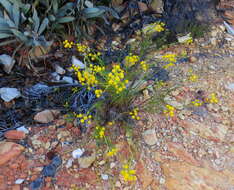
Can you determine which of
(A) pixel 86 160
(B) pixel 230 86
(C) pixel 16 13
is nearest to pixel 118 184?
(A) pixel 86 160

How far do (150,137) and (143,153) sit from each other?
0.41 ft

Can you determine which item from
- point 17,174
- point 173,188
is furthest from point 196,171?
point 17,174

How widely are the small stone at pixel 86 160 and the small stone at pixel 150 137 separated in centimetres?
36

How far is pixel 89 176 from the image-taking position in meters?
1.39

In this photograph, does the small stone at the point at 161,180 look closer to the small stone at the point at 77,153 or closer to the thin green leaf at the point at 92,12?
the small stone at the point at 77,153

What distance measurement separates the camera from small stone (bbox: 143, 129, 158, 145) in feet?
5.07

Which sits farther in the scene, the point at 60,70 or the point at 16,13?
the point at 60,70

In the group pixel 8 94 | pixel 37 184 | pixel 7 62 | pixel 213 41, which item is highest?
pixel 213 41

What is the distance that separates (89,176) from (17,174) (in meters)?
0.42

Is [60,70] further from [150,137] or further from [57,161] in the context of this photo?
[150,137]

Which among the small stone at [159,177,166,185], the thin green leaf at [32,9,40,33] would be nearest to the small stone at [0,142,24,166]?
the small stone at [159,177,166,185]

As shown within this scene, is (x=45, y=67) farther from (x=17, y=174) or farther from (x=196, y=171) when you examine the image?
(x=196, y=171)

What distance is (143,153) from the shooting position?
149cm

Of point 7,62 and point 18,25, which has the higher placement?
point 18,25
